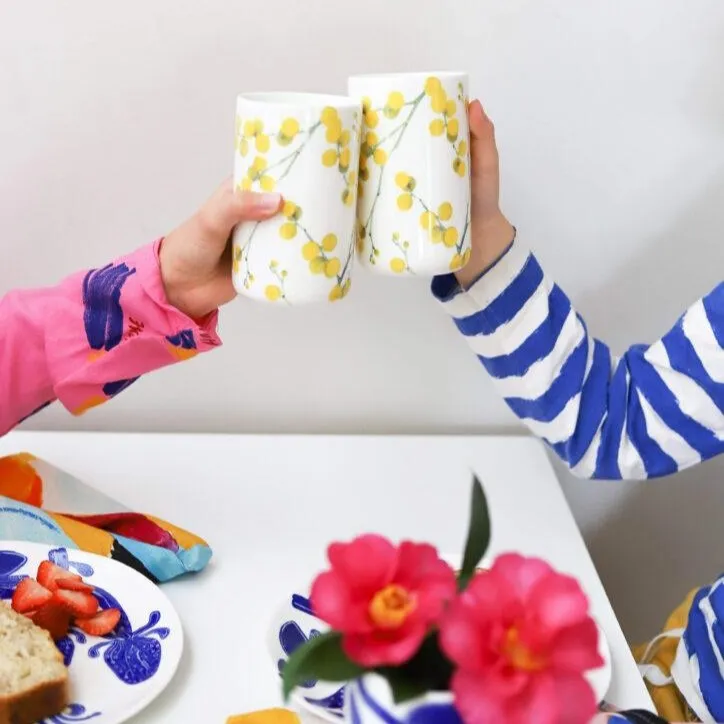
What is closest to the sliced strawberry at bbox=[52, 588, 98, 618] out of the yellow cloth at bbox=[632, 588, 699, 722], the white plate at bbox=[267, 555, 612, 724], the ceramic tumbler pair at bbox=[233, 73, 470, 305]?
the white plate at bbox=[267, 555, 612, 724]

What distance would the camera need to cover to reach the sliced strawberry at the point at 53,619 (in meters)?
0.57

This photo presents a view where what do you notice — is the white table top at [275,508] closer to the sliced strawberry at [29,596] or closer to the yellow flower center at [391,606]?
the sliced strawberry at [29,596]

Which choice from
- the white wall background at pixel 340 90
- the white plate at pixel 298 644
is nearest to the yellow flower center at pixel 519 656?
the white plate at pixel 298 644

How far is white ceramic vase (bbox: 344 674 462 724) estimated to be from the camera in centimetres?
29

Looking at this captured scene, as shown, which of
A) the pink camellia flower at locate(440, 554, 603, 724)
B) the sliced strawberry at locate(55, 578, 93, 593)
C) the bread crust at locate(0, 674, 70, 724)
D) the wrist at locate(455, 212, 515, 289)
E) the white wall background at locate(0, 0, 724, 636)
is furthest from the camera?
the white wall background at locate(0, 0, 724, 636)

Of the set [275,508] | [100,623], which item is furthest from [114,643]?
[275,508]

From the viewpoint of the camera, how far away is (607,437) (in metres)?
0.75

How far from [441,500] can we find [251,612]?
0.75ft

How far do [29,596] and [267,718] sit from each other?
0.59ft

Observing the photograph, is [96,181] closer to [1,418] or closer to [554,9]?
[1,418]

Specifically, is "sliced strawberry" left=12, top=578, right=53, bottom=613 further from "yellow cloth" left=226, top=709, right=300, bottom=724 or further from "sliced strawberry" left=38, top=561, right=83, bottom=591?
"yellow cloth" left=226, top=709, right=300, bottom=724

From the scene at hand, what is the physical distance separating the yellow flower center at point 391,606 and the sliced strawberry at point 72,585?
0.36 m

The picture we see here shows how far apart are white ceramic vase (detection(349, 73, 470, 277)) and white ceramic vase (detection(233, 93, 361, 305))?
0.06ft

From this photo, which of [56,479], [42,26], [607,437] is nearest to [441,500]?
[607,437]
